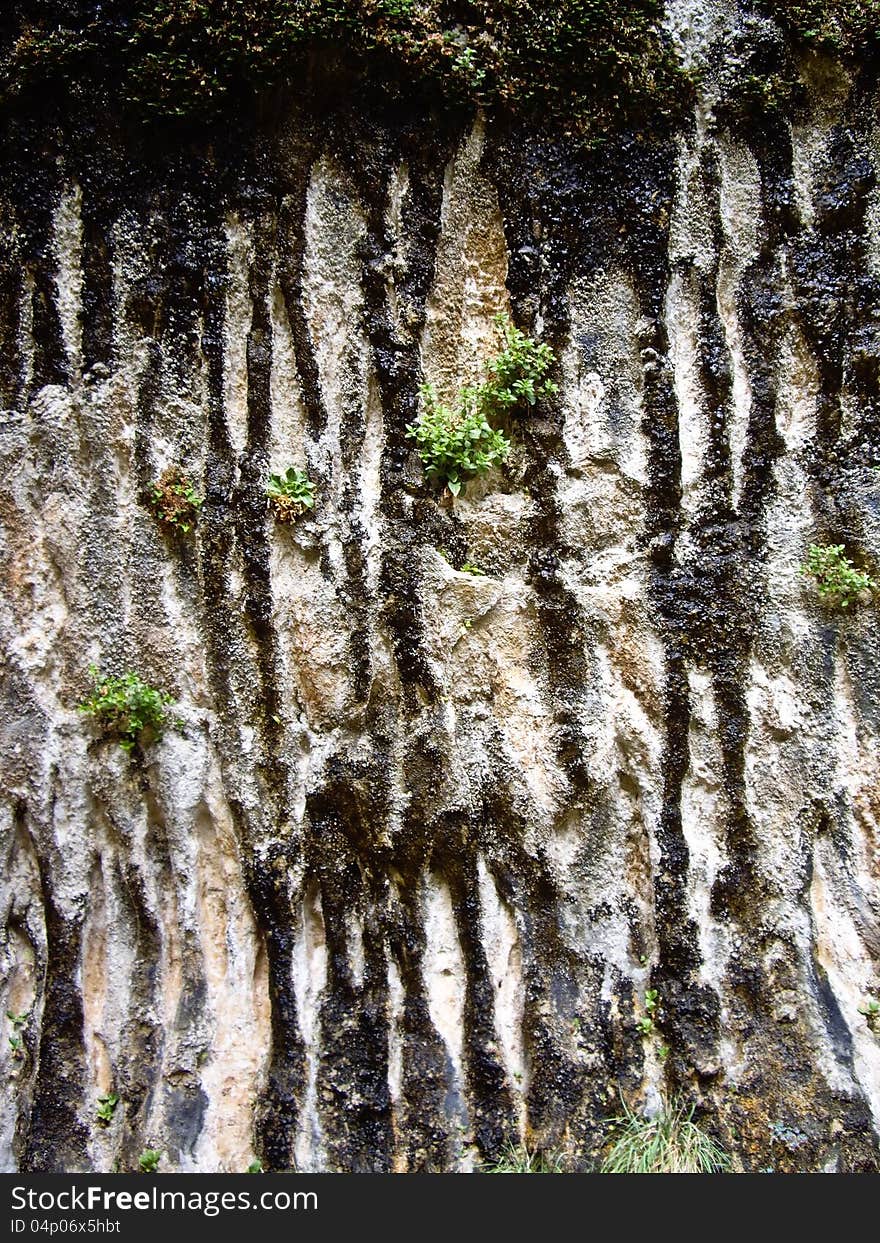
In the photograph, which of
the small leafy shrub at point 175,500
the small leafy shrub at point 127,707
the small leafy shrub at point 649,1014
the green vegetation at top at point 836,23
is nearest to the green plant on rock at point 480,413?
the small leafy shrub at point 175,500

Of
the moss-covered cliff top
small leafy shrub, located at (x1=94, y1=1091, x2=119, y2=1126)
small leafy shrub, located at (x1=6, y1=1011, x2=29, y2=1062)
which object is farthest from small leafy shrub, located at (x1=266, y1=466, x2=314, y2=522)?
small leafy shrub, located at (x1=94, y1=1091, x2=119, y2=1126)

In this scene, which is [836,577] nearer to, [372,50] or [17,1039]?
[372,50]

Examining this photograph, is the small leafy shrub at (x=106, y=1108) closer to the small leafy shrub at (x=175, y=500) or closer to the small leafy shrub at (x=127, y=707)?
the small leafy shrub at (x=127, y=707)

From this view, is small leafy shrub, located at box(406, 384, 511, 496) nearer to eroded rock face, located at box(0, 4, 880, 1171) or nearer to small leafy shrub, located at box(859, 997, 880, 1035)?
eroded rock face, located at box(0, 4, 880, 1171)

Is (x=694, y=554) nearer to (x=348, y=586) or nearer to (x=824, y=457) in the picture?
(x=824, y=457)

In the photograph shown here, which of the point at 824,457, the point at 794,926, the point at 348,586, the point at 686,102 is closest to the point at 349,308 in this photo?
the point at 348,586

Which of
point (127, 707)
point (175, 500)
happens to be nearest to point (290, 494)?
point (175, 500)
